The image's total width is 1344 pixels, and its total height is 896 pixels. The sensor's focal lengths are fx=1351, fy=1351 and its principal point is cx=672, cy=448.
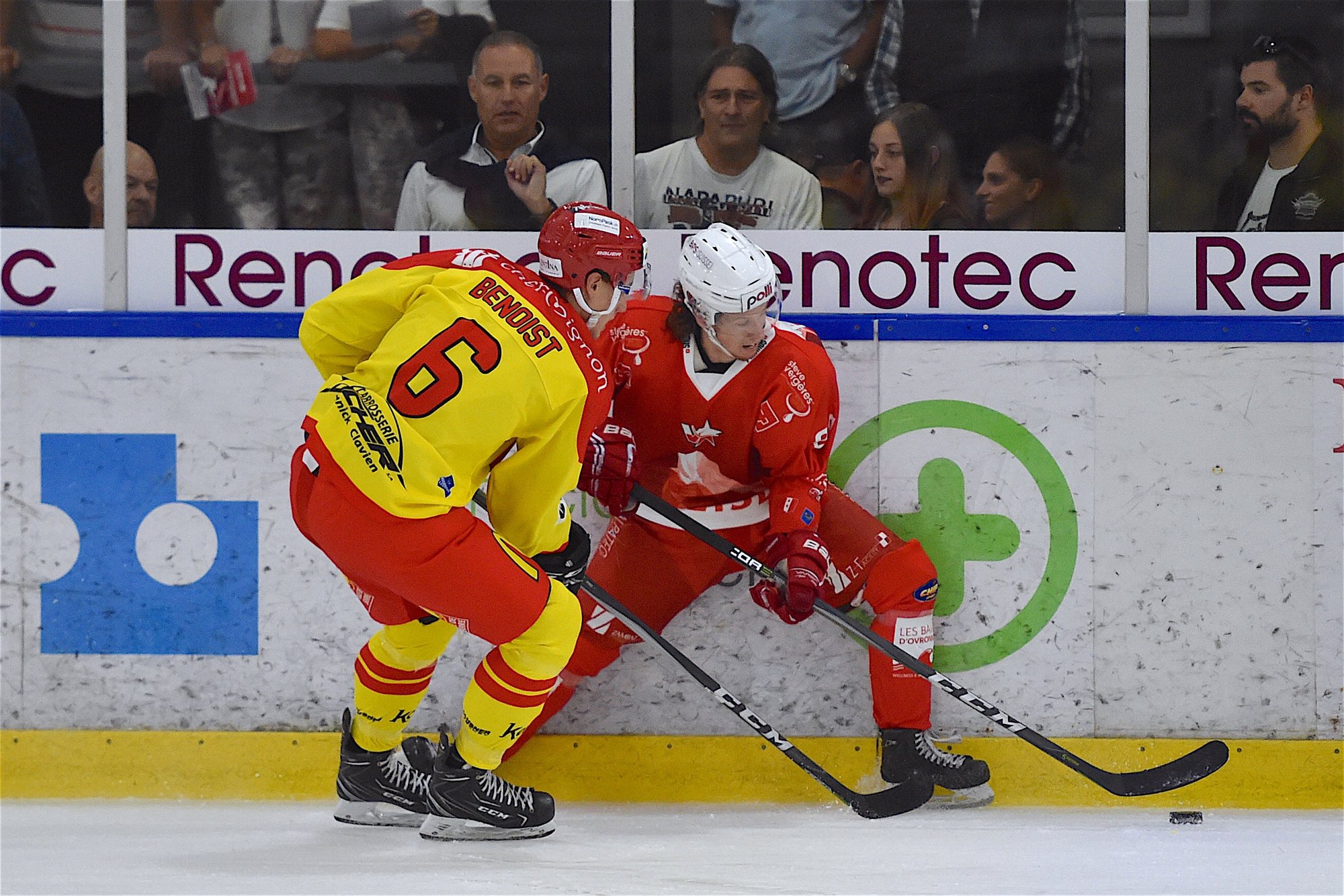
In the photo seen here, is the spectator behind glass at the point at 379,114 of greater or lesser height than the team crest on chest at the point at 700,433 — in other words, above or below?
above

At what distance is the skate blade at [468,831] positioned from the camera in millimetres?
2844

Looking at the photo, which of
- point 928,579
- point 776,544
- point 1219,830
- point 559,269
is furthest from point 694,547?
point 1219,830

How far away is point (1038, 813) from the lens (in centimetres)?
316

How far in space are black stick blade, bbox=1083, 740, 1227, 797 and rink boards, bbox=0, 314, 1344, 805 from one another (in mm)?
137

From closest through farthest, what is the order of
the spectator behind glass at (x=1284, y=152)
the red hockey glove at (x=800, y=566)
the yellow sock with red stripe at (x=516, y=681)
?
the yellow sock with red stripe at (x=516, y=681)
the red hockey glove at (x=800, y=566)
the spectator behind glass at (x=1284, y=152)

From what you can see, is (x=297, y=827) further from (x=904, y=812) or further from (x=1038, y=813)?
(x=1038, y=813)

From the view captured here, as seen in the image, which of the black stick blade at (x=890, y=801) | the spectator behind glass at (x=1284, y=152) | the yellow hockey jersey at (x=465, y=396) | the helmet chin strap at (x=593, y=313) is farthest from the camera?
the spectator behind glass at (x=1284, y=152)

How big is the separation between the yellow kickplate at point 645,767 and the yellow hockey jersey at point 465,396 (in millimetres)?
838

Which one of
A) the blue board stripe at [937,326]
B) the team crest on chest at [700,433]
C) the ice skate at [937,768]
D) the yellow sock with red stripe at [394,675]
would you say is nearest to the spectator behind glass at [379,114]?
the blue board stripe at [937,326]

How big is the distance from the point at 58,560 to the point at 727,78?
201 cm

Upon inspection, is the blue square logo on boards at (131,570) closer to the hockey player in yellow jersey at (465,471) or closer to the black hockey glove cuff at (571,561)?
the hockey player in yellow jersey at (465,471)

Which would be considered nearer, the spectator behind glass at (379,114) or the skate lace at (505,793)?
the skate lace at (505,793)

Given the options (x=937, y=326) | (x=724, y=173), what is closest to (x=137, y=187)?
(x=724, y=173)

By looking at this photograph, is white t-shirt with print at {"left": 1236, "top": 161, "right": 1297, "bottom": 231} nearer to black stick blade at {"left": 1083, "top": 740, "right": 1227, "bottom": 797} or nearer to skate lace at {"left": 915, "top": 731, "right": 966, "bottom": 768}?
black stick blade at {"left": 1083, "top": 740, "right": 1227, "bottom": 797}
